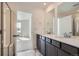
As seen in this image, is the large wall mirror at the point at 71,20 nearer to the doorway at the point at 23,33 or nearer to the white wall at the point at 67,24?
the white wall at the point at 67,24

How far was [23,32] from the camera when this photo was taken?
421 cm

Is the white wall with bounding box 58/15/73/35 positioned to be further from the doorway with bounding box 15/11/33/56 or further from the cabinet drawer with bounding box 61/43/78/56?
the doorway with bounding box 15/11/33/56

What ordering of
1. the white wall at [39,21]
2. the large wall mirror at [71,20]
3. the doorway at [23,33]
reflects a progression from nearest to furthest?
1. the large wall mirror at [71,20]
2. the doorway at [23,33]
3. the white wall at [39,21]

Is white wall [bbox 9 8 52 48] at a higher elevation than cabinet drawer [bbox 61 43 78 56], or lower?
higher

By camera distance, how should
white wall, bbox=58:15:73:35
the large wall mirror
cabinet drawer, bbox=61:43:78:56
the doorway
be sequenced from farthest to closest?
the doorway, white wall, bbox=58:15:73:35, the large wall mirror, cabinet drawer, bbox=61:43:78:56

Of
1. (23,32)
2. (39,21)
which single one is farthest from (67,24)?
(39,21)

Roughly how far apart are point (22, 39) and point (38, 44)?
80 cm

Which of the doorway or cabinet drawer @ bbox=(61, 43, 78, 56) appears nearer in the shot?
cabinet drawer @ bbox=(61, 43, 78, 56)

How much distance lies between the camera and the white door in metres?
4.09

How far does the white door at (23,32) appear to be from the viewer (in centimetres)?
409

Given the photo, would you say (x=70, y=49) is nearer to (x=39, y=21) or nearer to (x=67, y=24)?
(x=67, y=24)

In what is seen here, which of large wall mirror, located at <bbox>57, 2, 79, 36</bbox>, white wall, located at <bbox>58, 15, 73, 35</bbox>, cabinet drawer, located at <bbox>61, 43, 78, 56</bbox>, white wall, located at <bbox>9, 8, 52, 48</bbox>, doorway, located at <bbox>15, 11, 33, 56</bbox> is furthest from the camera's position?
white wall, located at <bbox>9, 8, 52, 48</bbox>

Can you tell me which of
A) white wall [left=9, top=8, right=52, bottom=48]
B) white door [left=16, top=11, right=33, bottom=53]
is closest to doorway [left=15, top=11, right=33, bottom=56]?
white door [left=16, top=11, right=33, bottom=53]

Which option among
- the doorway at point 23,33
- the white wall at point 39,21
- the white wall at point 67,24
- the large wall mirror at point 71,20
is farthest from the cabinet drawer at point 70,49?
the white wall at point 39,21
